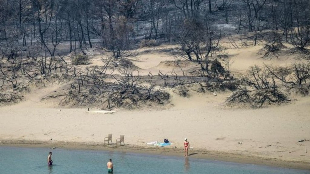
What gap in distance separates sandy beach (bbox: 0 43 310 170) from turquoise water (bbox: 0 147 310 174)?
1.54 ft

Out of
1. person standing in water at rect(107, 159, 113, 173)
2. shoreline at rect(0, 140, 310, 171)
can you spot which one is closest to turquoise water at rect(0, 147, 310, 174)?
shoreline at rect(0, 140, 310, 171)

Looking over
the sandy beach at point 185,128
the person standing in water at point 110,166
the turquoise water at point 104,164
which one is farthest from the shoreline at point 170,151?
the person standing in water at point 110,166

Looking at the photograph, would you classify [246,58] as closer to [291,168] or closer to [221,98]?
[221,98]

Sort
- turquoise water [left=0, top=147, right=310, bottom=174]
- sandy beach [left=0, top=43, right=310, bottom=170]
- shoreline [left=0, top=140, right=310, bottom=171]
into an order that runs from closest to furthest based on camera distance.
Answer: shoreline [left=0, top=140, right=310, bottom=171] < turquoise water [left=0, top=147, right=310, bottom=174] < sandy beach [left=0, top=43, right=310, bottom=170]

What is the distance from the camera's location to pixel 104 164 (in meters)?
24.0

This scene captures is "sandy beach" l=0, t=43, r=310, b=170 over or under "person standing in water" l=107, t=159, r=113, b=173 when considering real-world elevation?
over

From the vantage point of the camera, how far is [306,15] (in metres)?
42.5

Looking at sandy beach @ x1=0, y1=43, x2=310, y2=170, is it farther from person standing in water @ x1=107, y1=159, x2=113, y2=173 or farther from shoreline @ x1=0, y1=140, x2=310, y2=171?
person standing in water @ x1=107, y1=159, x2=113, y2=173

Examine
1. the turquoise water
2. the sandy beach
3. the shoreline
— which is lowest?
the turquoise water

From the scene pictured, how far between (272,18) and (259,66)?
37.3 feet

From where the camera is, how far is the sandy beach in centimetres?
2381

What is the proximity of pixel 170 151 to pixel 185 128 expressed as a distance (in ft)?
7.36

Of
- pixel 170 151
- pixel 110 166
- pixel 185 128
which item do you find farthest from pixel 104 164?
pixel 185 128

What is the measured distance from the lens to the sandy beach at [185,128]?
78.1 feet
